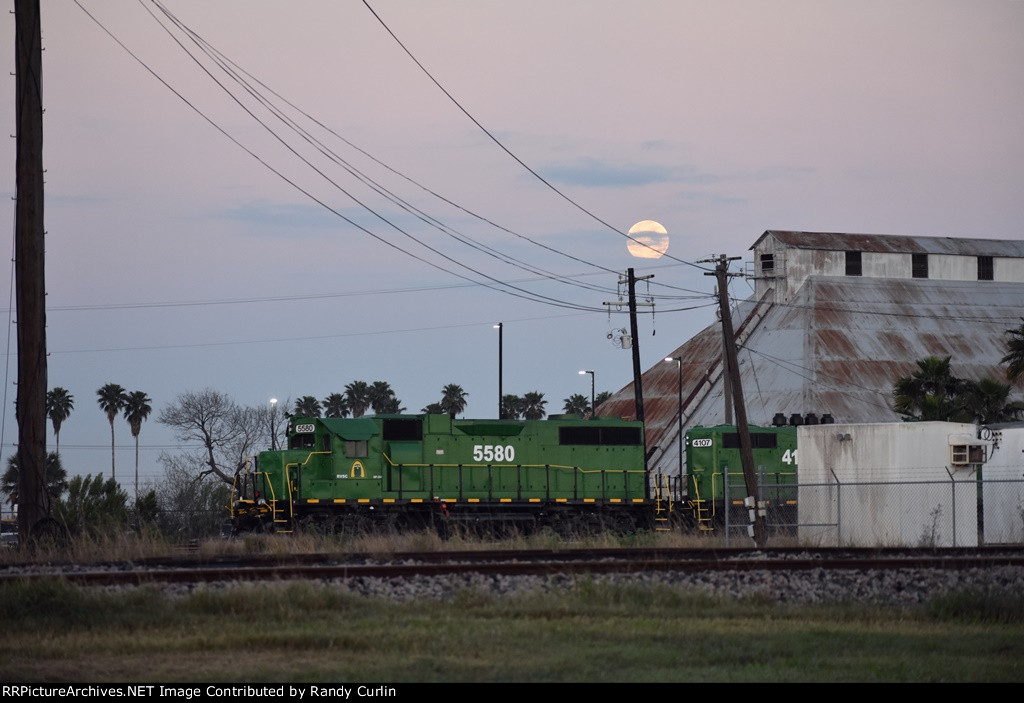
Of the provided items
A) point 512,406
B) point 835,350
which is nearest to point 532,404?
point 512,406

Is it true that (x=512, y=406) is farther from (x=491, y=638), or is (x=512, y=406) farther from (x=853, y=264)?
(x=491, y=638)

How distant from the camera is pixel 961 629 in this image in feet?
47.2

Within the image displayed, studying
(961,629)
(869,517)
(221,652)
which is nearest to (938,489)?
(869,517)

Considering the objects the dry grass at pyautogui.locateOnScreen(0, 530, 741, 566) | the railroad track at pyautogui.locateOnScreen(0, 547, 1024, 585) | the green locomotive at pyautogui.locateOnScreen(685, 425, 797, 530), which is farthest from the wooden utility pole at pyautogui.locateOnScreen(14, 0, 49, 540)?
the green locomotive at pyautogui.locateOnScreen(685, 425, 797, 530)

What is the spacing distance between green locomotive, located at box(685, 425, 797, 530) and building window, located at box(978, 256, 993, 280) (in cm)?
5219

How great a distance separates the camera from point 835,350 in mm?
74312

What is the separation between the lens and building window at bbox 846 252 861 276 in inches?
3317

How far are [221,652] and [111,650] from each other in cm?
119

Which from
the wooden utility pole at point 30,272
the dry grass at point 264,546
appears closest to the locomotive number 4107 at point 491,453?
the dry grass at point 264,546

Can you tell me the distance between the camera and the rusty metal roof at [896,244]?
8412 centimetres

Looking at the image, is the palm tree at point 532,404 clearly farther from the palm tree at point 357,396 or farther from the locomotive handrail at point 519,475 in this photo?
the locomotive handrail at point 519,475

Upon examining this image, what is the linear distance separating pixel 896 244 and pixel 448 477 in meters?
60.5

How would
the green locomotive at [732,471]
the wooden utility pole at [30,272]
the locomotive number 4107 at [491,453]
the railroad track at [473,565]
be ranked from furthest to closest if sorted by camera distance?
the green locomotive at [732,471] < the locomotive number 4107 at [491,453] < the wooden utility pole at [30,272] < the railroad track at [473,565]

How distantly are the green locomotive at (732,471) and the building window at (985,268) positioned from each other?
5219 centimetres
